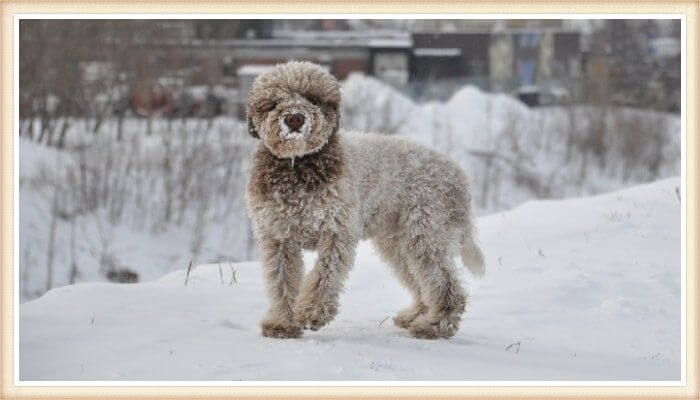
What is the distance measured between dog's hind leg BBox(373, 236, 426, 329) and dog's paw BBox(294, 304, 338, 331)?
938 mm

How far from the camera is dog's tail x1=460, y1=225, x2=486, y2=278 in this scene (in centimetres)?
640

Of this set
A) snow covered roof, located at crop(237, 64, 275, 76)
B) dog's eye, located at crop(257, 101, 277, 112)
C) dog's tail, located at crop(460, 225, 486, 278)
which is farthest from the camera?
snow covered roof, located at crop(237, 64, 275, 76)

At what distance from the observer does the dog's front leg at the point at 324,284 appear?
546 centimetres

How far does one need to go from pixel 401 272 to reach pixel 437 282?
0.49 meters

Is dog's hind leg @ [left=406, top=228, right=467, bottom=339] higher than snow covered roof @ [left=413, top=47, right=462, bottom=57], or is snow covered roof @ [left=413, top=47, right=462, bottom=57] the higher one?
snow covered roof @ [left=413, top=47, right=462, bottom=57]

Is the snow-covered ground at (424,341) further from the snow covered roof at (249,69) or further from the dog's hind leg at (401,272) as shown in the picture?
the snow covered roof at (249,69)

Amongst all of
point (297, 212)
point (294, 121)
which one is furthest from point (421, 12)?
point (297, 212)

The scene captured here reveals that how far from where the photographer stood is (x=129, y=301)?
20.7 feet

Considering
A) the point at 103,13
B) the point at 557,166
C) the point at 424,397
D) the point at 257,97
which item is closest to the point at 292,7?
the point at 257,97

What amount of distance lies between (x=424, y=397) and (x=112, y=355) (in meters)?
1.84

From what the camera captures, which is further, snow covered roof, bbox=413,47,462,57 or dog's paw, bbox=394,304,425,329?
snow covered roof, bbox=413,47,462,57

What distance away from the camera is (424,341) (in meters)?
5.71

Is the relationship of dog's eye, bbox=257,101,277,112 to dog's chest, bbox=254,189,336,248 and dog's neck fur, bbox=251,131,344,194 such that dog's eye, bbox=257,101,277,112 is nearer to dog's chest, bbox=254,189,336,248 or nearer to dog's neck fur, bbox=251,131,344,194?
dog's neck fur, bbox=251,131,344,194

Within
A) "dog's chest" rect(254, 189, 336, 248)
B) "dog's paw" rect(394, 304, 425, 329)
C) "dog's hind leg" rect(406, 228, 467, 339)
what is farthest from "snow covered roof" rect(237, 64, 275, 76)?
"dog's chest" rect(254, 189, 336, 248)
